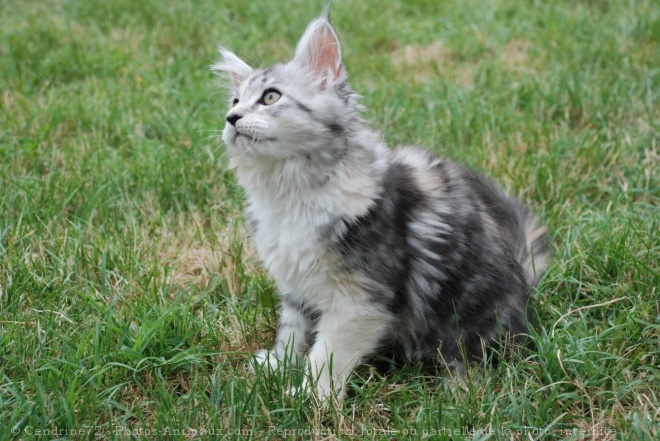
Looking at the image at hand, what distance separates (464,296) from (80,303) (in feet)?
5.89

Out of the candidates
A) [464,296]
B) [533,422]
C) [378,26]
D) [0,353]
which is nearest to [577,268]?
[464,296]

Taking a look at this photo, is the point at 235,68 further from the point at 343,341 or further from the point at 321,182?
the point at 343,341

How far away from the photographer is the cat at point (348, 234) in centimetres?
276

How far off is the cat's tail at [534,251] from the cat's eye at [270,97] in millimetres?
1442

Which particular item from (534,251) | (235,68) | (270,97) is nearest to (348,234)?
(270,97)

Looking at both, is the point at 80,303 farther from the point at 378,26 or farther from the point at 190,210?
the point at 378,26

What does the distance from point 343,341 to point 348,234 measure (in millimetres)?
438

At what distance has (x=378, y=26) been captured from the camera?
260 inches

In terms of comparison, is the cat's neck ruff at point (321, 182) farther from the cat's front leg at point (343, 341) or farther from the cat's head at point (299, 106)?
the cat's front leg at point (343, 341)

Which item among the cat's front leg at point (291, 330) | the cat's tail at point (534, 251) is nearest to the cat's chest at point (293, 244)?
the cat's front leg at point (291, 330)

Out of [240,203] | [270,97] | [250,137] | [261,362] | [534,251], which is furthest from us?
[240,203]

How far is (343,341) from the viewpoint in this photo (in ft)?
9.14

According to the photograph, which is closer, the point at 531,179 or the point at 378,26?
the point at 531,179

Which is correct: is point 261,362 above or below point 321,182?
below
